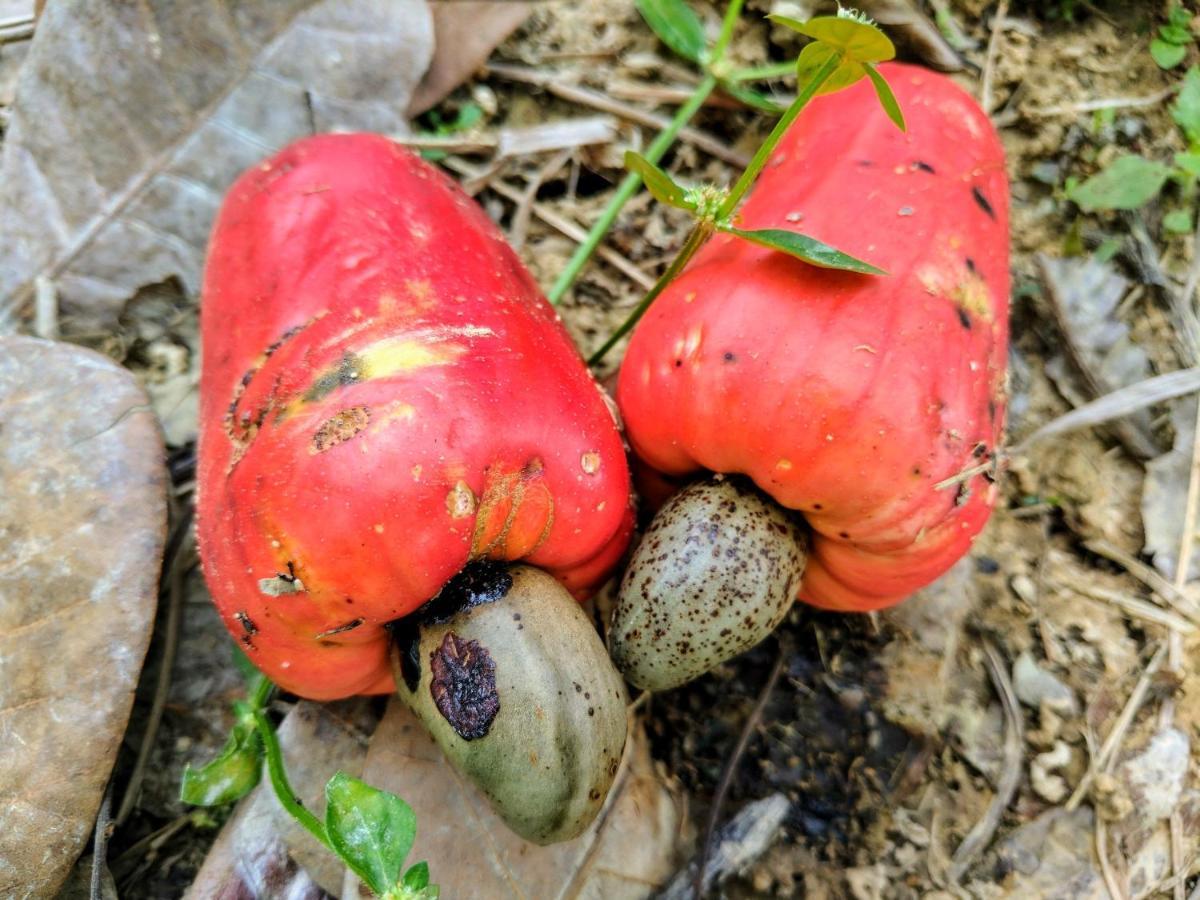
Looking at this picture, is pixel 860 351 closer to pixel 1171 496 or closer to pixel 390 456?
pixel 390 456

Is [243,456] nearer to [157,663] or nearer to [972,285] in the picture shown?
[157,663]

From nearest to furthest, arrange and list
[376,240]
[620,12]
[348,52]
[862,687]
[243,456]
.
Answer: [243,456]
[376,240]
[862,687]
[348,52]
[620,12]

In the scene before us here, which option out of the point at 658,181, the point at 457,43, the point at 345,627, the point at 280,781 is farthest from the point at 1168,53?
the point at 280,781

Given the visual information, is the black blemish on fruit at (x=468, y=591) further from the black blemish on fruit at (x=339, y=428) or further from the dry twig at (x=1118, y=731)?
the dry twig at (x=1118, y=731)

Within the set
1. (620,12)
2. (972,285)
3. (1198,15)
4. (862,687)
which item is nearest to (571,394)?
(972,285)

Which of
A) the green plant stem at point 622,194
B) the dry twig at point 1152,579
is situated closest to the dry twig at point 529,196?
the green plant stem at point 622,194
